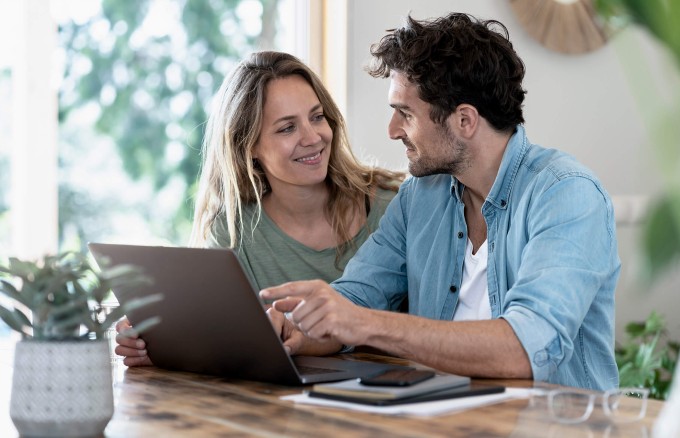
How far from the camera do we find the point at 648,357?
3328mm

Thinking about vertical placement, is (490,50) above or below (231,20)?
below

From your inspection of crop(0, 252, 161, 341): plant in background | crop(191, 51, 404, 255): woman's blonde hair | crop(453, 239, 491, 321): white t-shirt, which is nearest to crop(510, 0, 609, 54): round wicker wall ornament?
crop(191, 51, 404, 255): woman's blonde hair

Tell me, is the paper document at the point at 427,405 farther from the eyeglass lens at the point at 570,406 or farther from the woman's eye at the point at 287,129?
the woman's eye at the point at 287,129

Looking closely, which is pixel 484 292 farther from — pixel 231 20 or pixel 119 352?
pixel 231 20

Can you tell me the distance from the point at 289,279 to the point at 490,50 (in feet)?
2.58

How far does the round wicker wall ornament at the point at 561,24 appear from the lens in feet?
11.3

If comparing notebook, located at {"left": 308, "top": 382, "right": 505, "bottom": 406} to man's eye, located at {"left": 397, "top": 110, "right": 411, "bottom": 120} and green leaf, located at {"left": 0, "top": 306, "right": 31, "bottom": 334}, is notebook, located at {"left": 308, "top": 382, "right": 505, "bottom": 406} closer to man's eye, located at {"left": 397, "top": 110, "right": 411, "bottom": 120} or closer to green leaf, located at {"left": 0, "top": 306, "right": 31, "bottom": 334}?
green leaf, located at {"left": 0, "top": 306, "right": 31, "bottom": 334}

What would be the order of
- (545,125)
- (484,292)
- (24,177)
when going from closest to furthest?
(484,292) → (24,177) → (545,125)

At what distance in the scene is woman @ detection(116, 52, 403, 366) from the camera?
242 centimetres

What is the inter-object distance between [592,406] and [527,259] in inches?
19.8

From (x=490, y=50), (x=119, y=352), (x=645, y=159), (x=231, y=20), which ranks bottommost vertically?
(x=119, y=352)

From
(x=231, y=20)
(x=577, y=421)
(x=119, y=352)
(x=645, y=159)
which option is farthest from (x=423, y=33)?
(x=645, y=159)

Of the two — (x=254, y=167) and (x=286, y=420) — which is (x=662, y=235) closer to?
(x=286, y=420)

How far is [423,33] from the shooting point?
204 centimetres
